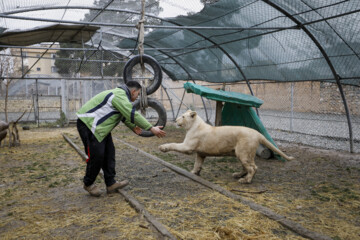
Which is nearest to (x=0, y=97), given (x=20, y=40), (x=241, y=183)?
(x=20, y=40)

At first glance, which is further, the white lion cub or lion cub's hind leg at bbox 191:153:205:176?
lion cub's hind leg at bbox 191:153:205:176

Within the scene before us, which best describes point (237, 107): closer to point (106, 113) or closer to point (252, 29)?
point (252, 29)

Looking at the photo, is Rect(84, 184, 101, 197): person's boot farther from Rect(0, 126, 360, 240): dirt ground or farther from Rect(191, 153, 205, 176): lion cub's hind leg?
Rect(191, 153, 205, 176): lion cub's hind leg

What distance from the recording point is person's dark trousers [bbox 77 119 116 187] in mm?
4707

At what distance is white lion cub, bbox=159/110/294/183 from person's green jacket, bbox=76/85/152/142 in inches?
49.1

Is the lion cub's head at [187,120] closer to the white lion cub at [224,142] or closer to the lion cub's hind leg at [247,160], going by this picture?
the white lion cub at [224,142]

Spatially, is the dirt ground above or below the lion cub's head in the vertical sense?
below

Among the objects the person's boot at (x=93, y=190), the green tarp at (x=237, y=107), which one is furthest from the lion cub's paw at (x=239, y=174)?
the person's boot at (x=93, y=190)

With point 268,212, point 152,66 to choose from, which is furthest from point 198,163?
point 152,66

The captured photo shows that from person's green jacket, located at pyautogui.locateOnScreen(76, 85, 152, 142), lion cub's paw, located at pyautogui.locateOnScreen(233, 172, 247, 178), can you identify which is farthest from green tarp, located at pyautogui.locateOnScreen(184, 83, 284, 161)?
person's green jacket, located at pyautogui.locateOnScreen(76, 85, 152, 142)

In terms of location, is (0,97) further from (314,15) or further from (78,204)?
(314,15)

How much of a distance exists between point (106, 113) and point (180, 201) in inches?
74.8

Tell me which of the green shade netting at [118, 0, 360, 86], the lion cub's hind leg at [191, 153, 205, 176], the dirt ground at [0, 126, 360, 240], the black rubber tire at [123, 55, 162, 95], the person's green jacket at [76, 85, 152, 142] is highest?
the green shade netting at [118, 0, 360, 86]

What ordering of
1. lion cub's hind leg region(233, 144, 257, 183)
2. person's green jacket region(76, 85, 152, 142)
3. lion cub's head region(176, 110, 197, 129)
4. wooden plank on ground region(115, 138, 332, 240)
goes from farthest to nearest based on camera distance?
lion cub's head region(176, 110, 197, 129) → lion cub's hind leg region(233, 144, 257, 183) → person's green jacket region(76, 85, 152, 142) → wooden plank on ground region(115, 138, 332, 240)
